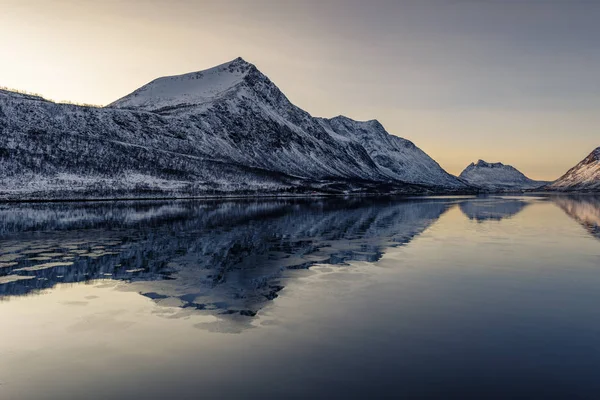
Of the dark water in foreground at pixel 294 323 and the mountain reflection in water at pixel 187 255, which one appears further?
the mountain reflection in water at pixel 187 255

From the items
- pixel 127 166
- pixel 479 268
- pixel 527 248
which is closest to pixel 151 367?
pixel 479 268

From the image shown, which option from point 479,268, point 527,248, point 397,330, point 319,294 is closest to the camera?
point 397,330

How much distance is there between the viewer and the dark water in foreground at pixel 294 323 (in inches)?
472

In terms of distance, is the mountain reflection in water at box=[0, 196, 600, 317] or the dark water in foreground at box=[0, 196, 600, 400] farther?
the mountain reflection in water at box=[0, 196, 600, 317]

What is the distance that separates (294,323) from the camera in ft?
56.3

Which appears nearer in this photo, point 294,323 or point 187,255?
point 294,323

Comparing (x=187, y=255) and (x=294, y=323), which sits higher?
(x=294, y=323)

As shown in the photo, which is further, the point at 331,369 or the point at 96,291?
the point at 96,291

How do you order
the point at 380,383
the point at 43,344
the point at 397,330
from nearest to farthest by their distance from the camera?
the point at 380,383, the point at 43,344, the point at 397,330

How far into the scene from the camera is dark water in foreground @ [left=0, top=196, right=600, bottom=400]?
12.0 meters

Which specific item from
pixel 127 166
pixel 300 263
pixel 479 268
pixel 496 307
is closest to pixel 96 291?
pixel 300 263

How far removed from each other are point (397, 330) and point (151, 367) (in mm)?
8411

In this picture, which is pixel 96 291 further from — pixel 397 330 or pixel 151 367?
pixel 397 330

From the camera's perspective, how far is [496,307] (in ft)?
64.9
